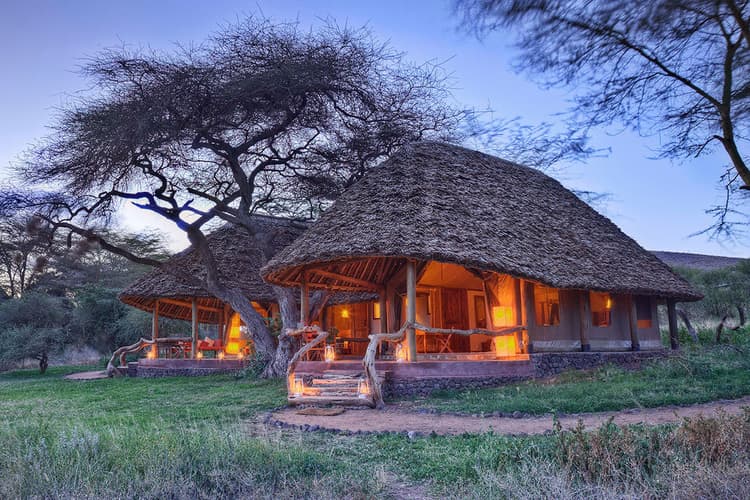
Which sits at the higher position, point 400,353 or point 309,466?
point 400,353

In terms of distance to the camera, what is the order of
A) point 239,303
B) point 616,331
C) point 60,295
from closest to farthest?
point 616,331 → point 239,303 → point 60,295

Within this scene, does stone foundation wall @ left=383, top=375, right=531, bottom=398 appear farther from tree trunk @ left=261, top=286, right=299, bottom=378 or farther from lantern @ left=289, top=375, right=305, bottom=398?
tree trunk @ left=261, top=286, right=299, bottom=378

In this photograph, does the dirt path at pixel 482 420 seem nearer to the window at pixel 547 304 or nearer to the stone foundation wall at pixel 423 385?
the stone foundation wall at pixel 423 385

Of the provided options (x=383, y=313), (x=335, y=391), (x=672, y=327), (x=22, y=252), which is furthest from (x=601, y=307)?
(x=22, y=252)

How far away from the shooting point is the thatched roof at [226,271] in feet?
63.8

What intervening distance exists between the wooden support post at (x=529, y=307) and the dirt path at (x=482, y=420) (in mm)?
4663

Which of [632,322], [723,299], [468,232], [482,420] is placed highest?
[468,232]

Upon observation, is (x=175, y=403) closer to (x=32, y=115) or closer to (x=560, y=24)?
(x=560, y=24)

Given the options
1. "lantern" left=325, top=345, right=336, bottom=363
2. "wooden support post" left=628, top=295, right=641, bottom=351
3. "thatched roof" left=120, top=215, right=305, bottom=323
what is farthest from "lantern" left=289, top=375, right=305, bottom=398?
"wooden support post" left=628, top=295, right=641, bottom=351

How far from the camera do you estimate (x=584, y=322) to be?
556 inches

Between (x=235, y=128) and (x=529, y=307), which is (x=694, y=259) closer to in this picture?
(x=529, y=307)

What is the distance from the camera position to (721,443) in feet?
14.8

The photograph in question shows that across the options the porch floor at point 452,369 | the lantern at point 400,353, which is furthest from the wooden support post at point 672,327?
the lantern at point 400,353

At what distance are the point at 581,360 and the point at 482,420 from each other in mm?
6151
